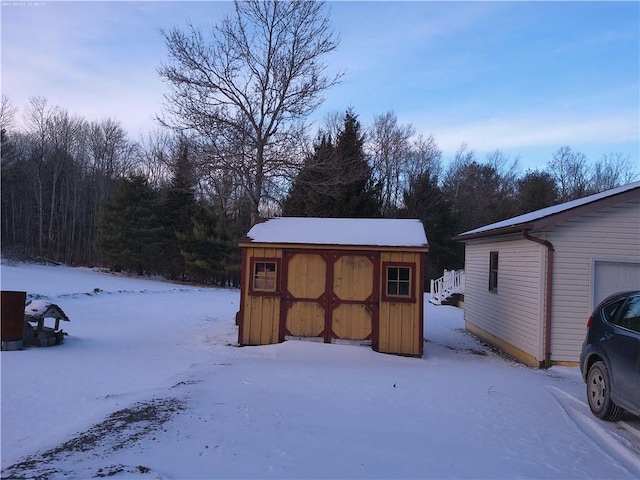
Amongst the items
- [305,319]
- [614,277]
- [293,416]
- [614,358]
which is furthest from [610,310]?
[305,319]

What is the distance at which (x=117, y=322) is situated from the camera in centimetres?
1584

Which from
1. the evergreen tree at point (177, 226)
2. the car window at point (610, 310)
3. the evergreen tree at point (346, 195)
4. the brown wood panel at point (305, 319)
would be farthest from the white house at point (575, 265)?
the evergreen tree at point (177, 226)

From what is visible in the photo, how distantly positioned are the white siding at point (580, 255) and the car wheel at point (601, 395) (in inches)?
161

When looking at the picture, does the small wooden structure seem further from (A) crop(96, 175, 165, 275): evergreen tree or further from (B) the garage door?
(A) crop(96, 175, 165, 275): evergreen tree

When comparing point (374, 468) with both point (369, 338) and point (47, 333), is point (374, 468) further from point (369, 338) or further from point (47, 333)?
point (47, 333)

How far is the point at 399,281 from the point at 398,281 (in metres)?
0.02

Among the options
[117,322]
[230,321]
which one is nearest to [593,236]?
[230,321]

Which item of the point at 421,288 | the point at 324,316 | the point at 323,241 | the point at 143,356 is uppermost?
the point at 323,241

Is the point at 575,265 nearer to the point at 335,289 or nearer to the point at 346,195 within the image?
the point at 335,289

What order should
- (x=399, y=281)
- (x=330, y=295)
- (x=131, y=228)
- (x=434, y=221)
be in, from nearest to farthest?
(x=399, y=281) → (x=330, y=295) → (x=131, y=228) → (x=434, y=221)

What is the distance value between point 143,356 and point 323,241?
471 centimetres

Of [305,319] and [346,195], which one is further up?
[346,195]

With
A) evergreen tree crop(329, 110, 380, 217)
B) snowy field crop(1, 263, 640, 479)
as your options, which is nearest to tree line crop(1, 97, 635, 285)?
evergreen tree crop(329, 110, 380, 217)

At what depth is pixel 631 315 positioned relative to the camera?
19.7ft
